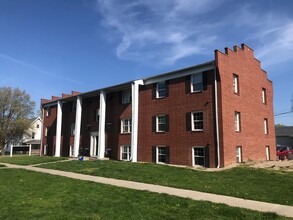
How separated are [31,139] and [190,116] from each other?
49.5m

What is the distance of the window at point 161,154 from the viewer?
23006 millimetres

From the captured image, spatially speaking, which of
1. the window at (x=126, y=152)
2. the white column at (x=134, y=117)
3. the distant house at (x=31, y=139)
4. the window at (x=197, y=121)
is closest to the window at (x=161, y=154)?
the white column at (x=134, y=117)

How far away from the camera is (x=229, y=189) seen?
1102 cm

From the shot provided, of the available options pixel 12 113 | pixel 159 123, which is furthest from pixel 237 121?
pixel 12 113

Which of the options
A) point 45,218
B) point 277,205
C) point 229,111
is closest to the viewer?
point 45,218

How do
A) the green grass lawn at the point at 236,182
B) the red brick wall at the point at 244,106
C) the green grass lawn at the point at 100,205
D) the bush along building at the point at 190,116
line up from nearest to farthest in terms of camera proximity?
the green grass lawn at the point at 100,205 → the green grass lawn at the point at 236,182 → the red brick wall at the point at 244,106 → the bush along building at the point at 190,116

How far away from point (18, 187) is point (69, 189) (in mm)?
2436

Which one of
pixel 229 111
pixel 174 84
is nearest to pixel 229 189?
pixel 229 111

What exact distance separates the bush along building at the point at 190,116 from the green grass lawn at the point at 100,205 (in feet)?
35.8

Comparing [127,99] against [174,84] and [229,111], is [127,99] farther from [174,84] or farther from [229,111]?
[229,111]

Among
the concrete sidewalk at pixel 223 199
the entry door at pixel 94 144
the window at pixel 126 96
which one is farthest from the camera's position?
the entry door at pixel 94 144

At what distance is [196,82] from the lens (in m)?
Answer: 21.6

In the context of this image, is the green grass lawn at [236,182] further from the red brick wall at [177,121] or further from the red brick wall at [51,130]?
the red brick wall at [51,130]

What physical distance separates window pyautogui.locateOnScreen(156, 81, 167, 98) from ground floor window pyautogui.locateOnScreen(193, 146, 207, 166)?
5552 mm
